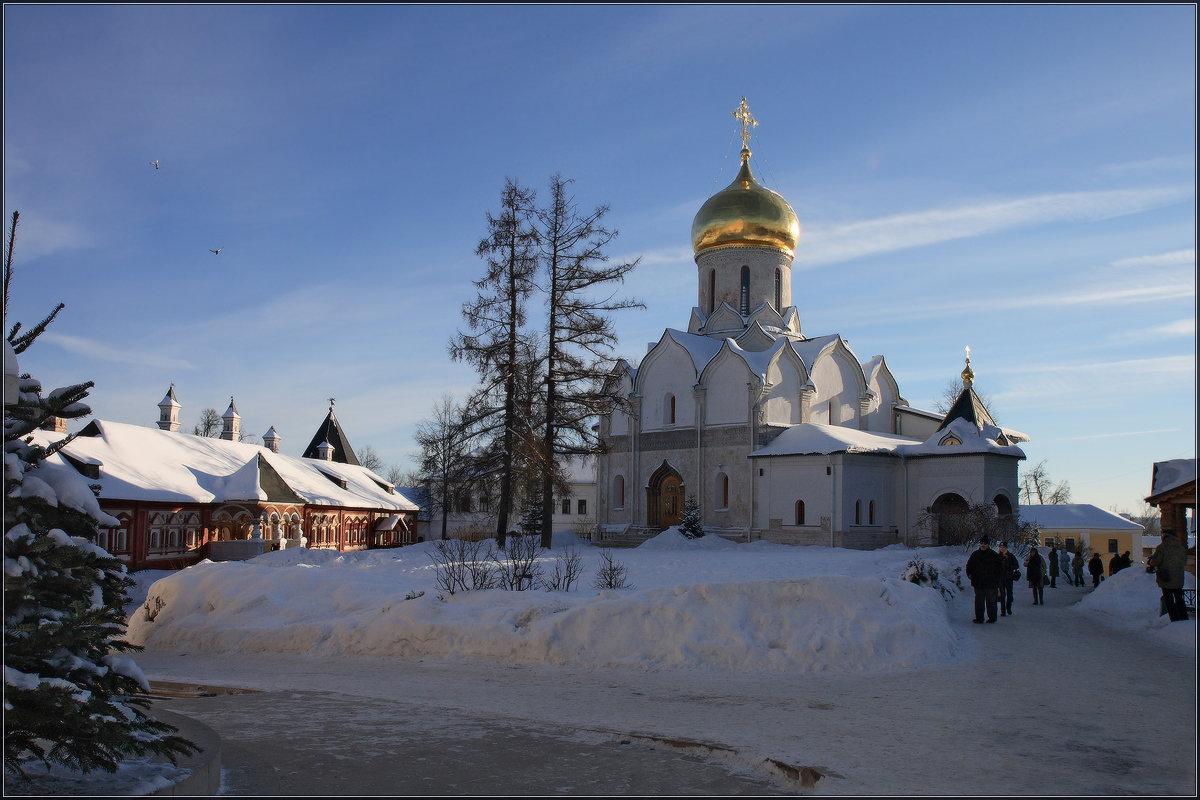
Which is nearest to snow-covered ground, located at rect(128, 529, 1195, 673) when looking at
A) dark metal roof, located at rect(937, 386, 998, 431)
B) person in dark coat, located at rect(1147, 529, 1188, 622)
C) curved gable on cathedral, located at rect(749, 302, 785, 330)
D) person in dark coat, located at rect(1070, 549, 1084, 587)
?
person in dark coat, located at rect(1147, 529, 1188, 622)

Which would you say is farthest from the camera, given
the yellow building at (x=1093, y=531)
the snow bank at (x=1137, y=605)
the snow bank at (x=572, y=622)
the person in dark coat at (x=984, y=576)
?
the yellow building at (x=1093, y=531)

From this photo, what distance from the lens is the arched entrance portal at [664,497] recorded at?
33500 millimetres

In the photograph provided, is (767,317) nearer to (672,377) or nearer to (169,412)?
(672,377)

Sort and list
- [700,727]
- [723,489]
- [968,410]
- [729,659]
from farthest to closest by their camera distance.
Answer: [723,489]
[968,410]
[729,659]
[700,727]

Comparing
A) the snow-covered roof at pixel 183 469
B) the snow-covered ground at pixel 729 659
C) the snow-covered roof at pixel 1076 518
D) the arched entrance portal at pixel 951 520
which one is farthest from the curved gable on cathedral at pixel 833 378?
the snow-covered ground at pixel 729 659

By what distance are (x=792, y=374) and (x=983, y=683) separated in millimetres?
24651

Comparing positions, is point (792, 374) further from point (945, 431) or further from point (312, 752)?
point (312, 752)

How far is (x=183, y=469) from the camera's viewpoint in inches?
1049

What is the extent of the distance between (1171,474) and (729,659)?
9.19 m

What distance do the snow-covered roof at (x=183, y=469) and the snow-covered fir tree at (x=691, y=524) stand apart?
1167 cm

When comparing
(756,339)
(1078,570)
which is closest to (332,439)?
(756,339)

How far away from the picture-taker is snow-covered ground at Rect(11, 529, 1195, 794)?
6.72 m

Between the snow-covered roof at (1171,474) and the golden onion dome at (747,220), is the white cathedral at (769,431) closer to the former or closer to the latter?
the golden onion dome at (747,220)

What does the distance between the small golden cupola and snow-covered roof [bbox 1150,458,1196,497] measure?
21768mm
